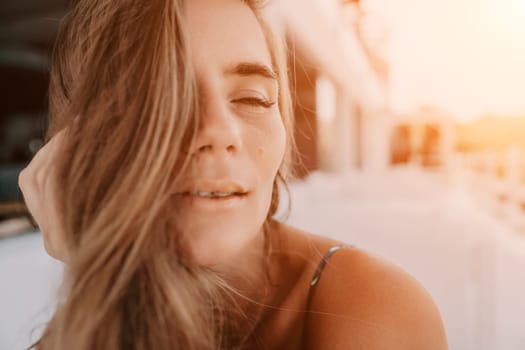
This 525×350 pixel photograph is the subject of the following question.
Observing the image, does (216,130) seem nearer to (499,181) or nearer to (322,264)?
(322,264)

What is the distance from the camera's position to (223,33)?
1.55 feet

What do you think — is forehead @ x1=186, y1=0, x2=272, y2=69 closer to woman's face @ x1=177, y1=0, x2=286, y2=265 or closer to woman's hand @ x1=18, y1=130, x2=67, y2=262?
woman's face @ x1=177, y1=0, x2=286, y2=265

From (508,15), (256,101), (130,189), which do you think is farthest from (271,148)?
(508,15)

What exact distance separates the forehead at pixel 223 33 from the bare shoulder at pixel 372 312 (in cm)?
31

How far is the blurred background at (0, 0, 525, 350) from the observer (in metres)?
0.59

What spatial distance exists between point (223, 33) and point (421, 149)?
38 cm

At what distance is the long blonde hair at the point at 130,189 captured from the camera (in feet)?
1.31

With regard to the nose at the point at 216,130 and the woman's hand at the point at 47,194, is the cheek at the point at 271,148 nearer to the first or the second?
the nose at the point at 216,130

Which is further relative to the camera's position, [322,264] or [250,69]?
[322,264]

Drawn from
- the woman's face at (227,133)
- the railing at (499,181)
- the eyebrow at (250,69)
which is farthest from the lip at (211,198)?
the railing at (499,181)

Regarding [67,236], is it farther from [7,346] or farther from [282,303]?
[7,346]

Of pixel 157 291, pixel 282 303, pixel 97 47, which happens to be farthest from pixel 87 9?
pixel 282 303

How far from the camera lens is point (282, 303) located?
64 cm

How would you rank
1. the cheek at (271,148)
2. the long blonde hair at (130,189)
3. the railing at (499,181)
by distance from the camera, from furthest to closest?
1. the railing at (499,181)
2. the cheek at (271,148)
3. the long blonde hair at (130,189)
